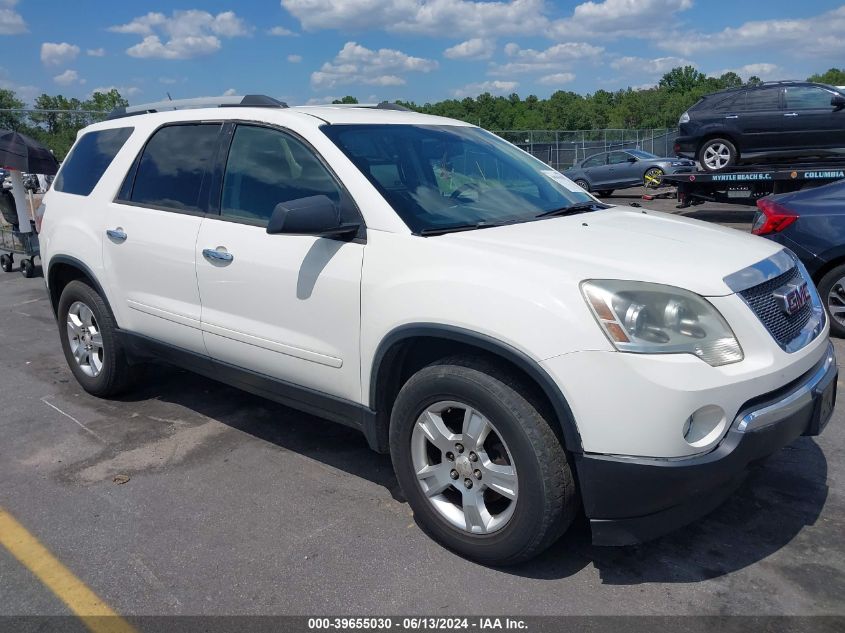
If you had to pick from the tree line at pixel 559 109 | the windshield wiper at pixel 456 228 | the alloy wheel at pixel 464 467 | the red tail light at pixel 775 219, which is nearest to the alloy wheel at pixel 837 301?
the red tail light at pixel 775 219

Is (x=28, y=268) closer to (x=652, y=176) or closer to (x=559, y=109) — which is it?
(x=652, y=176)

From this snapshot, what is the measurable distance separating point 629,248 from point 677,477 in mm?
952

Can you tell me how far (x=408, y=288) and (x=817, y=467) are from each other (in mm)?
2445

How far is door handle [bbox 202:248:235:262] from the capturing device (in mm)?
3812

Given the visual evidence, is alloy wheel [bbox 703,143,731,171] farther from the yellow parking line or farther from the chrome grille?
the yellow parking line

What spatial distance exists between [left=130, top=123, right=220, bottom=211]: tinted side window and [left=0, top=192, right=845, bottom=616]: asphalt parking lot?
146cm

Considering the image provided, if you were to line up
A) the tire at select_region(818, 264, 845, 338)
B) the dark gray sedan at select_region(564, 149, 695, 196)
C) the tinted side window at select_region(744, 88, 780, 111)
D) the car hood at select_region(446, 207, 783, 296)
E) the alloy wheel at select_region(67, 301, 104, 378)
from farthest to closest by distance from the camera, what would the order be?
the dark gray sedan at select_region(564, 149, 695, 196) < the tinted side window at select_region(744, 88, 780, 111) < the tire at select_region(818, 264, 845, 338) < the alloy wheel at select_region(67, 301, 104, 378) < the car hood at select_region(446, 207, 783, 296)

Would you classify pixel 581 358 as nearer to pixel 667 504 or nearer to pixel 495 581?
pixel 667 504

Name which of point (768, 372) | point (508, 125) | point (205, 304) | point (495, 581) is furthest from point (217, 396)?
point (508, 125)

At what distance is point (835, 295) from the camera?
6109 millimetres

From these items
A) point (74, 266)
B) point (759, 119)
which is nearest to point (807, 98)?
point (759, 119)

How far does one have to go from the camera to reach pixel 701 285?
2.72 meters

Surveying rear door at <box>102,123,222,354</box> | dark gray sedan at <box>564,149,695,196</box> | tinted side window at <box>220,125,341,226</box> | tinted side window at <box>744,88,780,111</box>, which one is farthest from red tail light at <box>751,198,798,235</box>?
dark gray sedan at <box>564,149,695,196</box>

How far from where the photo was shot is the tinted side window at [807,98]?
42.2 ft
